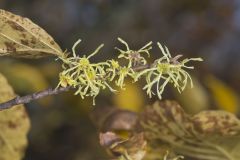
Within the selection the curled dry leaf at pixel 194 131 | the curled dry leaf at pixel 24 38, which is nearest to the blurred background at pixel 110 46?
the curled dry leaf at pixel 194 131

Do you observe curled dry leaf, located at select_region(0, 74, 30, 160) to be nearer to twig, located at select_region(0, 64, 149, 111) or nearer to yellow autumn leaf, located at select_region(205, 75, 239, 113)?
twig, located at select_region(0, 64, 149, 111)

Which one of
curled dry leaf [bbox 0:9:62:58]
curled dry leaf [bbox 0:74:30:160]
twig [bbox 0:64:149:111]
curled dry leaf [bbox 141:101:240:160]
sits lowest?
curled dry leaf [bbox 141:101:240:160]

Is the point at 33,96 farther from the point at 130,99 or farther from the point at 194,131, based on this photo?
the point at 130,99

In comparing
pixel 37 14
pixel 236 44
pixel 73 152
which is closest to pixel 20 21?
pixel 73 152

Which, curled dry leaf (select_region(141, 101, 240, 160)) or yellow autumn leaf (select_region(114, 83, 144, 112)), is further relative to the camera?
yellow autumn leaf (select_region(114, 83, 144, 112))

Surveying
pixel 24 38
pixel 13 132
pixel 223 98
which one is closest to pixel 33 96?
pixel 24 38

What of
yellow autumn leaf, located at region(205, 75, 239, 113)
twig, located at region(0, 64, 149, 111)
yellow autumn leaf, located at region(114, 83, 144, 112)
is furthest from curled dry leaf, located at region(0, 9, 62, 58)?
yellow autumn leaf, located at region(114, 83, 144, 112)

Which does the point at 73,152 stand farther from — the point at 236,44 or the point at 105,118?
the point at 236,44

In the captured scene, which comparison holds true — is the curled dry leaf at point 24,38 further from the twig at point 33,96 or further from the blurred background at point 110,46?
the blurred background at point 110,46
